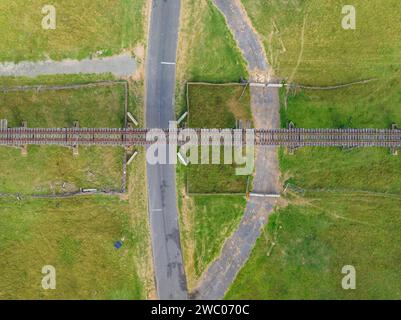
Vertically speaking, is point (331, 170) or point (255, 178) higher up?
point (331, 170)

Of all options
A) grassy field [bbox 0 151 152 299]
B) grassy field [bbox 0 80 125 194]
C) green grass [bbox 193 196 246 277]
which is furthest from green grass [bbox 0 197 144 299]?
green grass [bbox 193 196 246 277]

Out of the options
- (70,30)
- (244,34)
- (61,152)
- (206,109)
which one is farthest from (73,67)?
(244,34)

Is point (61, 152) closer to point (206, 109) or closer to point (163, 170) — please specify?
point (163, 170)

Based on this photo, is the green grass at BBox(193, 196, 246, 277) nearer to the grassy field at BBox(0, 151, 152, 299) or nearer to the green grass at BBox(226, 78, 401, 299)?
→ the green grass at BBox(226, 78, 401, 299)

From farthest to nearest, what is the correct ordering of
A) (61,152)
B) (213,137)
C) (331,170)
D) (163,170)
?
(331,170), (163,170), (61,152), (213,137)

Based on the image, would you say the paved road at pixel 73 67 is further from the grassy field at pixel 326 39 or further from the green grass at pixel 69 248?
the grassy field at pixel 326 39

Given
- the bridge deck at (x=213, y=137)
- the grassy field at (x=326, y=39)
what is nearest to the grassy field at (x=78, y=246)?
the bridge deck at (x=213, y=137)
